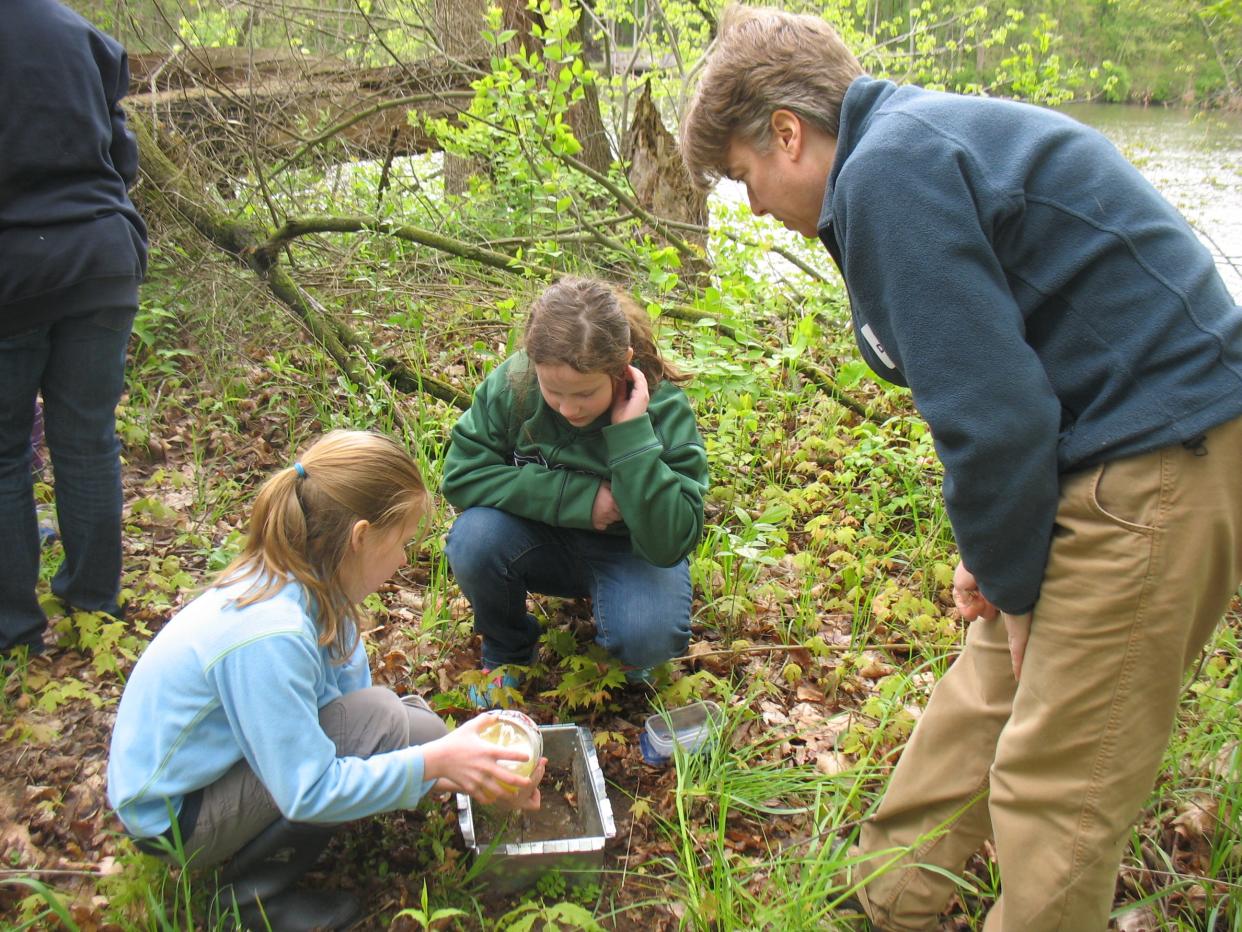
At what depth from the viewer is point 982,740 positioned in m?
1.75

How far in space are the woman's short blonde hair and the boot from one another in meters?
1.50

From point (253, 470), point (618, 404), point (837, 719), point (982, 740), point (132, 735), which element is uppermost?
point (618, 404)

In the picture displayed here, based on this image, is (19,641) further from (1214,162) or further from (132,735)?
(1214,162)

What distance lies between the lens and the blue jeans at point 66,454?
8.22 feet

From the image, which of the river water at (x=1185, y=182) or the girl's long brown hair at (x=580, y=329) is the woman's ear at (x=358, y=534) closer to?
the girl's long brown hair at (x=580, y=329)

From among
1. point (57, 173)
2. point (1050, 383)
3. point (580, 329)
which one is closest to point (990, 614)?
point (1050, 383)

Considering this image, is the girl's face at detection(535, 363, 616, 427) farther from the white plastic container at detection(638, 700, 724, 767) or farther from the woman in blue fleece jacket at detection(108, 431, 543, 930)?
the white plastic container at detection(638, 700, 724, 767)

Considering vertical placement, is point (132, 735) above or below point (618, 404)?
below

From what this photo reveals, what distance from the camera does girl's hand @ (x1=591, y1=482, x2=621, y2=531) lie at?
2451mm

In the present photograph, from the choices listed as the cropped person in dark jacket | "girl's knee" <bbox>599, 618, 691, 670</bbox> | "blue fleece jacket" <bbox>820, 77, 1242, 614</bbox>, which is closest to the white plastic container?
"girl's knee" <bbox>599, 618, 691, 670</bbox>

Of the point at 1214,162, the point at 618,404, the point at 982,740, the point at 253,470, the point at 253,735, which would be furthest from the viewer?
the point at 1214,162

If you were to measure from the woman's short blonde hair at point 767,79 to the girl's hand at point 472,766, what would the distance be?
1.18 m

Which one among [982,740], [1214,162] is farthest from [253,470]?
[1214,162]

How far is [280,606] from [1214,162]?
29.0 ft
